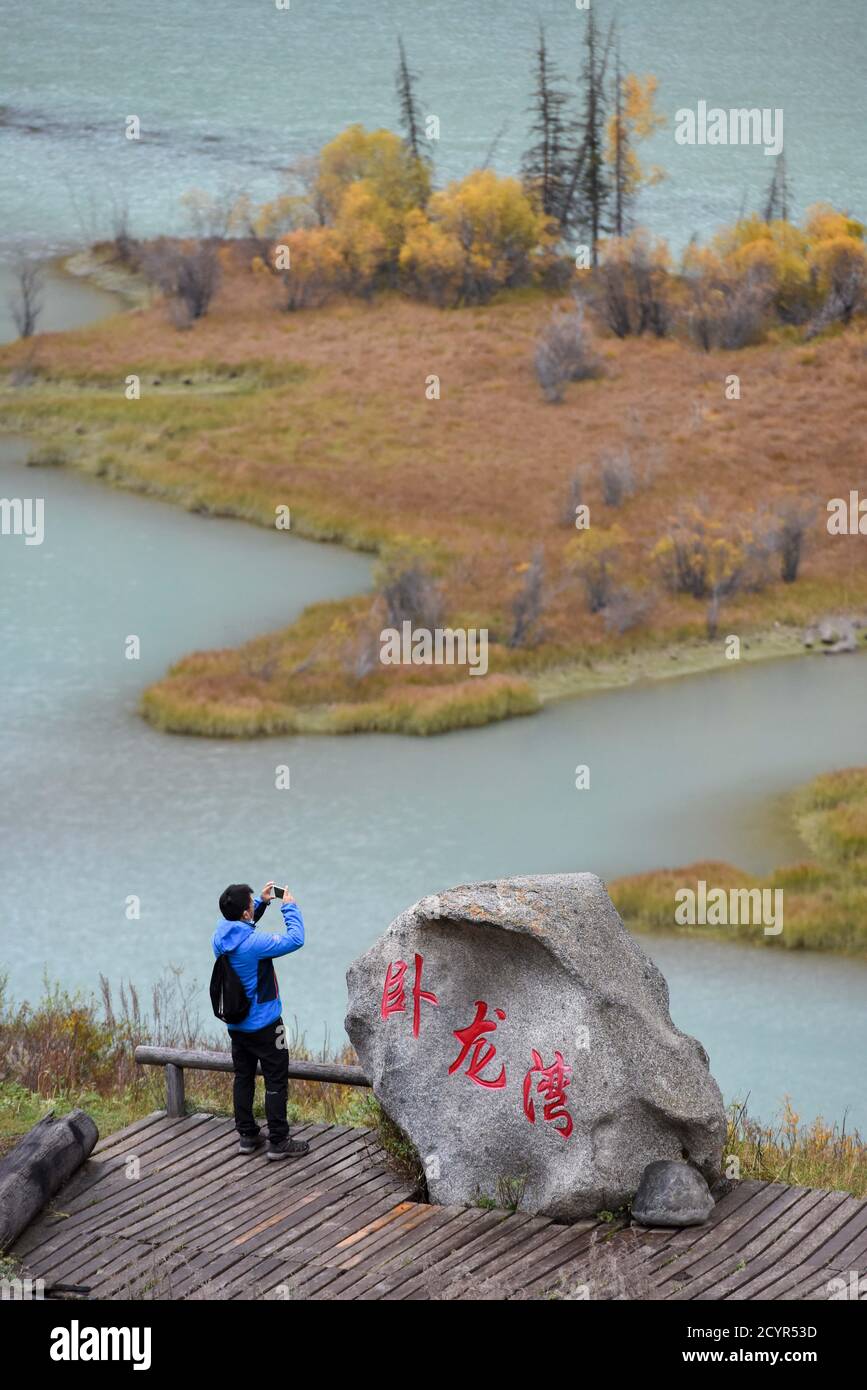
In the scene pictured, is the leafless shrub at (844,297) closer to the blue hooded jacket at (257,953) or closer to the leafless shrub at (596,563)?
the leafless shrub at (596,563)

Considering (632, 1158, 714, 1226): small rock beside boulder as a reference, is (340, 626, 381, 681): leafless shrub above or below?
above

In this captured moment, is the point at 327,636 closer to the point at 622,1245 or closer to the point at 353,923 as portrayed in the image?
the point at 353,923

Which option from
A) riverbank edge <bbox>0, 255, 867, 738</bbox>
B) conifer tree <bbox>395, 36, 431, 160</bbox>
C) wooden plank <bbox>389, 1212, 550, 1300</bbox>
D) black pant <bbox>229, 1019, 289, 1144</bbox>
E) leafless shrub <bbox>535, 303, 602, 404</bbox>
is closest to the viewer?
wooden plank <bbox>389, 1212, 550, 1300</bbox>

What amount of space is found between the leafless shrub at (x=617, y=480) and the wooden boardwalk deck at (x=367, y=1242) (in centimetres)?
2419

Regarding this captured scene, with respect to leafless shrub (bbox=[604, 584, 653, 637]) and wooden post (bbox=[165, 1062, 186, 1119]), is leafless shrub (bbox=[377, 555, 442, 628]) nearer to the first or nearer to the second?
leafless shrub (bbox=[604, 584, 653, 637])

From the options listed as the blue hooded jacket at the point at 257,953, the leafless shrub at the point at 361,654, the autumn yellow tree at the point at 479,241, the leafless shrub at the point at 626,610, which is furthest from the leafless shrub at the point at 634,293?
the blue hooded jacket at the point at 257,953

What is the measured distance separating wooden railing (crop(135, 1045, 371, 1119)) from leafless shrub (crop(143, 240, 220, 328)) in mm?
35583

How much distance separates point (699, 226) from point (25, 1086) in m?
42.5

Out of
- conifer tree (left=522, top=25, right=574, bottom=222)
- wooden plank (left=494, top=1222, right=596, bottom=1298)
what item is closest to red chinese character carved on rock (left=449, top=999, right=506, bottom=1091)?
wooden plank (left=494, top=1222, right=596, bottom=1298)

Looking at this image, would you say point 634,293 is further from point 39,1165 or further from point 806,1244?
point 806,1244

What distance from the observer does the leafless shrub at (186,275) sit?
4776 cm

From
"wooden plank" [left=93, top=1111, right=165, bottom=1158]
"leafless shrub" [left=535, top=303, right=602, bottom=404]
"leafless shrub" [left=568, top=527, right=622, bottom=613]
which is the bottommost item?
"wooden plank" [left=93, top=1111, right=165, bottom=1158]

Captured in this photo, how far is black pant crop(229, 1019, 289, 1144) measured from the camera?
1232cm

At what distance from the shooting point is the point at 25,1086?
14406 millimetres
